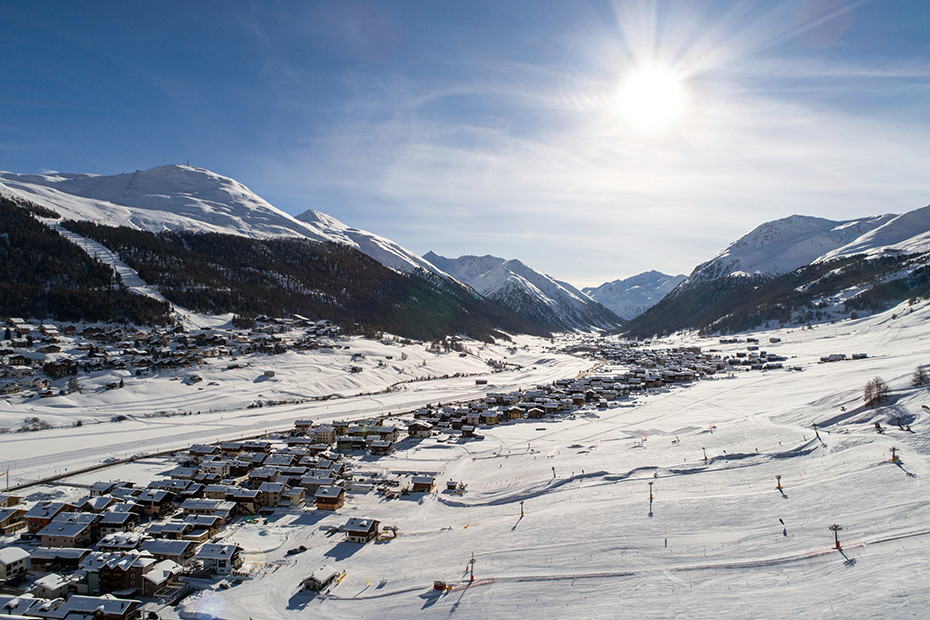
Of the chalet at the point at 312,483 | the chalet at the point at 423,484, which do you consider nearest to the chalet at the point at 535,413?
the chalet at the point at 423,484

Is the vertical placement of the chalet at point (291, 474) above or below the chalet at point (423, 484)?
above

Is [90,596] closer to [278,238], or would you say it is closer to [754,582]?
[754,582]

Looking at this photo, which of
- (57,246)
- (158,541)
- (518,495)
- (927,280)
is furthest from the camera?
(927,280)

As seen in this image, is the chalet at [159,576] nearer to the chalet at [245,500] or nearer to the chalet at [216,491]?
the chalet at [245,500]

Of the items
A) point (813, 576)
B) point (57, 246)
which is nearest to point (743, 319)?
point (813, 576)

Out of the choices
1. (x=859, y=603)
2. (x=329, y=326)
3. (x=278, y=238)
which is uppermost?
(x=278, y=238)

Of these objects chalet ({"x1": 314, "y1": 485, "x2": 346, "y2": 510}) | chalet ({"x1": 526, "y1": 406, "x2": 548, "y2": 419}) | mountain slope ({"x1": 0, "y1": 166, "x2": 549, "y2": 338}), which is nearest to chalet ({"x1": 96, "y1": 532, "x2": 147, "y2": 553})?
chalet ({"x1": 314, "y1": 485, "x2": 346, "y2": 510})
